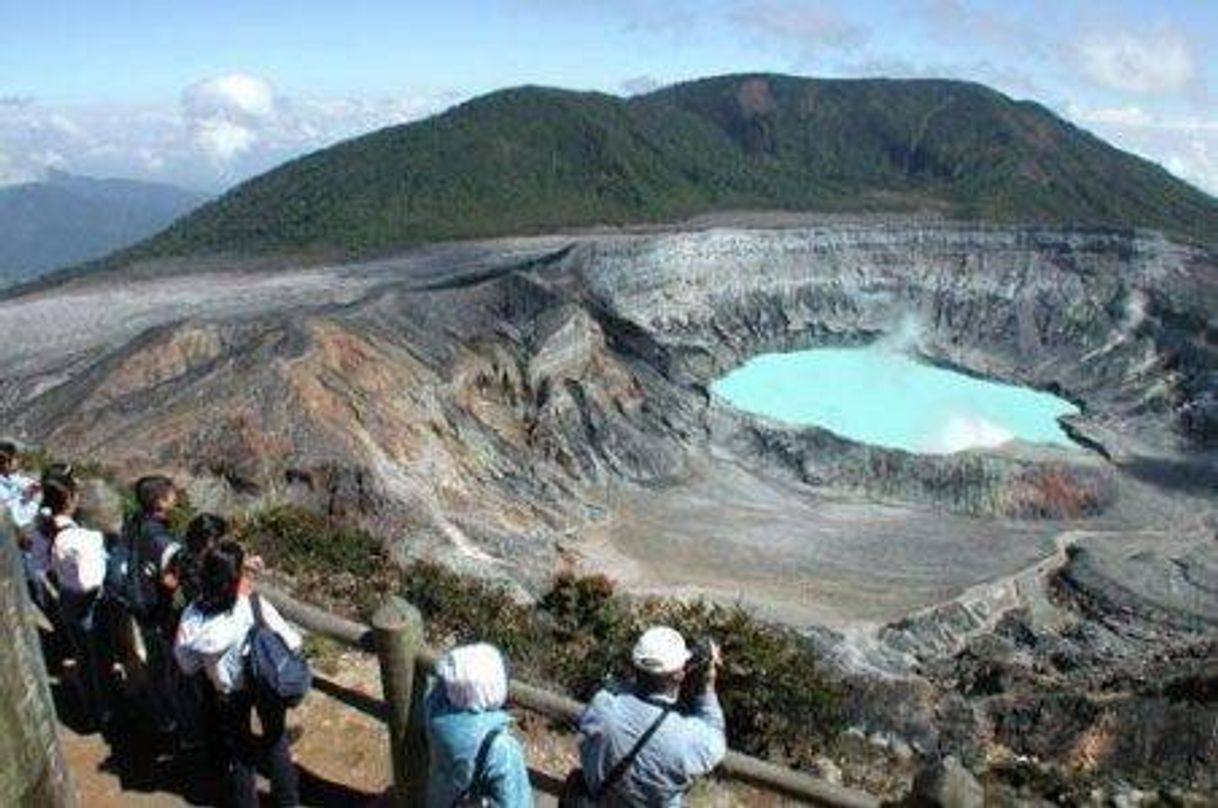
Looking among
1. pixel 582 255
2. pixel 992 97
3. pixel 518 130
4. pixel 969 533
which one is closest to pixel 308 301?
pixel 582 255

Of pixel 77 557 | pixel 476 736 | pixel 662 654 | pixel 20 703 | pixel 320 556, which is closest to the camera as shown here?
pixel 20 703

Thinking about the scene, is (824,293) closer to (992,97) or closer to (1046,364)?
(1046,364)

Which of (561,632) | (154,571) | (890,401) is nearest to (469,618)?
(561,632)

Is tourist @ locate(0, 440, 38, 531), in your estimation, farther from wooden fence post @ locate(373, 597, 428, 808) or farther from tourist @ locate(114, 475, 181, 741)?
wooden fence post @ locate(373, 597, 428, 808)

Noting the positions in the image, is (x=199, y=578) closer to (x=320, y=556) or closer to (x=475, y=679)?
(x=475, y=679)

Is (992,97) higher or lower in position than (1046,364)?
higher

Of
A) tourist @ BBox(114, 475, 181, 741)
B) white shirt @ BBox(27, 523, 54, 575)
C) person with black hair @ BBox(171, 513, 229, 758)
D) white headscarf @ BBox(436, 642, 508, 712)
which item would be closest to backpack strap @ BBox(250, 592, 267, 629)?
person with black hair @ BBox(171, 513, 229, 758)
